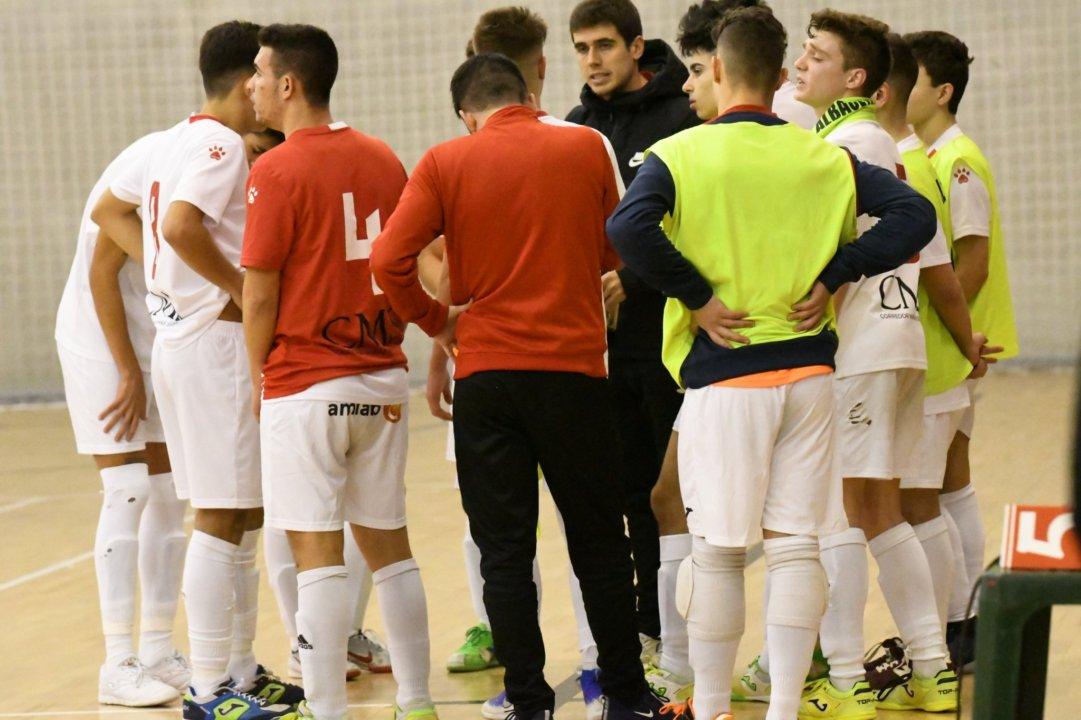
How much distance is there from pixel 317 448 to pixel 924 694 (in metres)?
1.58

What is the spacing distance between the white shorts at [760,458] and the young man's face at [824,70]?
90cm

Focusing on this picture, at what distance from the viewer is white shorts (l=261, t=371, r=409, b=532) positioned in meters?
3.37

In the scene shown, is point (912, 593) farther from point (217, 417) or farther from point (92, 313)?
point (92, 313)

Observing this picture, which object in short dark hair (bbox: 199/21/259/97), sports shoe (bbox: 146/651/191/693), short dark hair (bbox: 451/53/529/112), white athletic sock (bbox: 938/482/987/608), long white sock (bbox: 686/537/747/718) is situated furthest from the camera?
white athletic sock (bbox: 938/482/987/608)

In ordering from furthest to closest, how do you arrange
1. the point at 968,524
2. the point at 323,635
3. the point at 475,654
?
the point at 968,524, the point at 475,654, the point at 323,635

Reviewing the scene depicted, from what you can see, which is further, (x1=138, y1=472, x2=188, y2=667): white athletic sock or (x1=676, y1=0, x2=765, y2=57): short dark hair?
(x1=138, y1=472, x2=188, y2=667): white athletic sock

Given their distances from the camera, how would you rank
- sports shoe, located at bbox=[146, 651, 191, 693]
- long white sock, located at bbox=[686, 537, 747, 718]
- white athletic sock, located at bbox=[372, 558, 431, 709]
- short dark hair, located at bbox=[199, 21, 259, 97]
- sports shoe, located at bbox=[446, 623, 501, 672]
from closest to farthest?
long white sock, located at bbox=[686, 537, 747, 718] → white athletic sock, located at bbox=[372, 558, 431, 709] → short dark hair, located at bbox=[199, 21, 259, 97] → sports shoe, located at bbox=[146, 651, 191, 693] → sports shoe, located at bbox=[446, 623, 501, 672]

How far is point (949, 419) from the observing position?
3.91 meters

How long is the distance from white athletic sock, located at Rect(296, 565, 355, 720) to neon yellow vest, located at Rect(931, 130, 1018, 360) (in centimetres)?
196

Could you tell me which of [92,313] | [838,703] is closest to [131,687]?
[92,313]

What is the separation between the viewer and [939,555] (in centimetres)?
382

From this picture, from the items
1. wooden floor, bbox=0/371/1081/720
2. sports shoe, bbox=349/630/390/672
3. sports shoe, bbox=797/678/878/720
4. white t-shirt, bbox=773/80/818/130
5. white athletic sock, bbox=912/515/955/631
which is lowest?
wooden floor, bbox=0/371/1081/720

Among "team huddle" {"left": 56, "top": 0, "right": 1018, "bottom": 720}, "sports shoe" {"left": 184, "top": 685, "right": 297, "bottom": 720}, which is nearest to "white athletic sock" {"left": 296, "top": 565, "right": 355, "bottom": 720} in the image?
"team huddle" {"left": 56, "top": 0, "right": 1018, "bottom": 720}

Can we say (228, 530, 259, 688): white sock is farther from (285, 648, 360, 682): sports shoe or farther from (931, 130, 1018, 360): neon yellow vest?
(931, 130, 1018, 360): neon yellow vest
